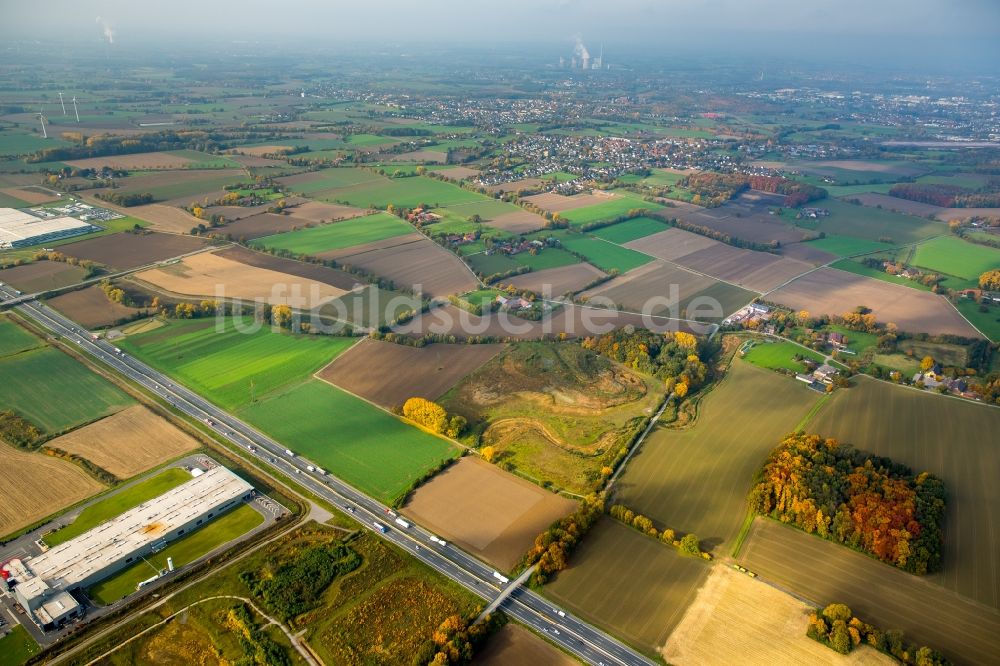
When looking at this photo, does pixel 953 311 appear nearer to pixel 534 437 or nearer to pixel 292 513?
pixel 534 437

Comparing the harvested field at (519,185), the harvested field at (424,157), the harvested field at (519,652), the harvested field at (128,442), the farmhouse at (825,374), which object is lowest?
the harvested field at (519,652)

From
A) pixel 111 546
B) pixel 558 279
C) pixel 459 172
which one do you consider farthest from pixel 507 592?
pixel 459 172

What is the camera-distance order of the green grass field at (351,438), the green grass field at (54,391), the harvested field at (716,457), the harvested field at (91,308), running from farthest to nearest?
1. the harvested field at (91,308)
2. the green grass field at (54,391)
3. the green grass field at (351,438)
4. the harvested field at (716,457)

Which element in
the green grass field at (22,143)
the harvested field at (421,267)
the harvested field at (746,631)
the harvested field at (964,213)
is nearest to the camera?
the harvested field at (746,631)

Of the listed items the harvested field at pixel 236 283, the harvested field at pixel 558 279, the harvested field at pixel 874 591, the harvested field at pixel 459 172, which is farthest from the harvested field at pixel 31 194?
the harvested field at pixel 874 591

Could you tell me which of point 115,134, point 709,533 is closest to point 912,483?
point 709,533

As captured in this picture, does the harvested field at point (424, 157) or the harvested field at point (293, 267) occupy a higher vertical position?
the harvested field at point (424, 157)

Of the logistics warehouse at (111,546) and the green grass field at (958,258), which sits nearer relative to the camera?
the logistics warehouse at (111,546)

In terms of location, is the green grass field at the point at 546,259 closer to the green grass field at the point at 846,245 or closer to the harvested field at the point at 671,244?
the harvested field at the point at 671,244
